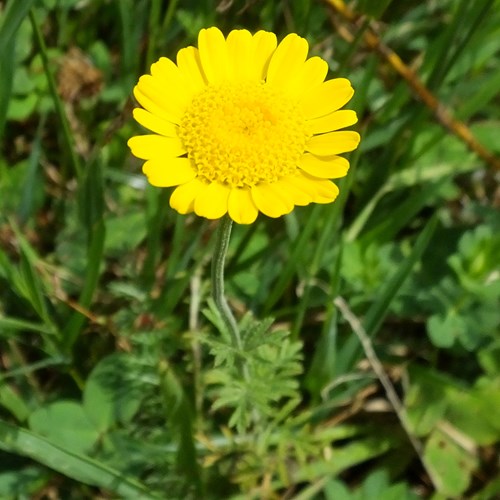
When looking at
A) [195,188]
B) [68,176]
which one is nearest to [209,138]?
[195,188]

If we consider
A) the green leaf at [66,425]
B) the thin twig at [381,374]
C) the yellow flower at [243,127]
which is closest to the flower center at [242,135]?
the yellow flower at [243,127]

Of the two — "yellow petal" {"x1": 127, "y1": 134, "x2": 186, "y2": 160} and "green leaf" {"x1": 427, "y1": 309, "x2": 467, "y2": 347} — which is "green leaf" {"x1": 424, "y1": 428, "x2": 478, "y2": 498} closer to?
"green leaf" {"x1": 427, "y1": 309, "x2": 467, "y2": 347}

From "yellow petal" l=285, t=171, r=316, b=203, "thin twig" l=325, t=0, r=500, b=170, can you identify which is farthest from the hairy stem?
"thin twig" l=325, t=0, r=500, b=170

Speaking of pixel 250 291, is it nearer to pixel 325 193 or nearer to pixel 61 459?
pixel 61 459

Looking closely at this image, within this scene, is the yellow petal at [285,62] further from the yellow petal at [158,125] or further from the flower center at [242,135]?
the yellow petal at [158,125]

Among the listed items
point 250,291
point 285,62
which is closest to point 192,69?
point 285,62
